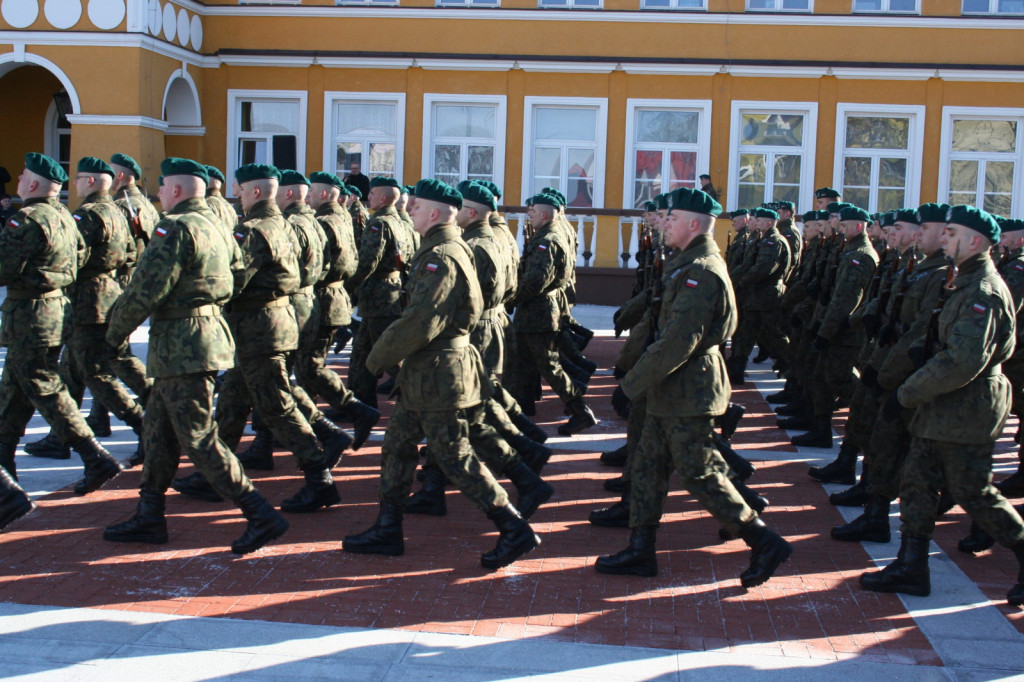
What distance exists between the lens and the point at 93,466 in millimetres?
6637

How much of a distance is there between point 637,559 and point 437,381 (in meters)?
1.42

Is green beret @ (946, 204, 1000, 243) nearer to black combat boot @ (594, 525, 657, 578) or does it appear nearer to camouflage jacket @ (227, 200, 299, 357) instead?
black combat boot @ (594, 525, 657, 578)

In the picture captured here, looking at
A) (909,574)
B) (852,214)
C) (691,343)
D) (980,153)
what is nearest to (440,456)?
(691,343)

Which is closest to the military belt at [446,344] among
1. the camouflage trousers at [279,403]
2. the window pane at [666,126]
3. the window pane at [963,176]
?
the camouflage trousers at [279,403]

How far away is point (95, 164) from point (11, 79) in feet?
53.6

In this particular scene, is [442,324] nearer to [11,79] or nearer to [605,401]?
[605,401]

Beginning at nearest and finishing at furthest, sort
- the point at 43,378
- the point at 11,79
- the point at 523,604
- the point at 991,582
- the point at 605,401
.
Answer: the point at 523,604
the point at 991,582
the point at 43,378
the point at 605,401
the point at 11,79

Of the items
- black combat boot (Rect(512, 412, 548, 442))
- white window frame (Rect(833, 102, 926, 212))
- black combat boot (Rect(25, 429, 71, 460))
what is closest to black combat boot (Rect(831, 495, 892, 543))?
black combat boot (Rect(512, 412, 548, 442))

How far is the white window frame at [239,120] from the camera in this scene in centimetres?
2061

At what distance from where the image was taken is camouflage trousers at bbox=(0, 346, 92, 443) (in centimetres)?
644

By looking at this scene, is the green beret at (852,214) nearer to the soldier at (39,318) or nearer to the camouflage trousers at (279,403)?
the camouflage trousers at (279,403)

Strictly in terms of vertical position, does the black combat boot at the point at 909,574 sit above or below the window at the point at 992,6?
below

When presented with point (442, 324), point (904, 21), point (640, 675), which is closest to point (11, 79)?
point (904, 21)

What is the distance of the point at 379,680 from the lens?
4.27 m
